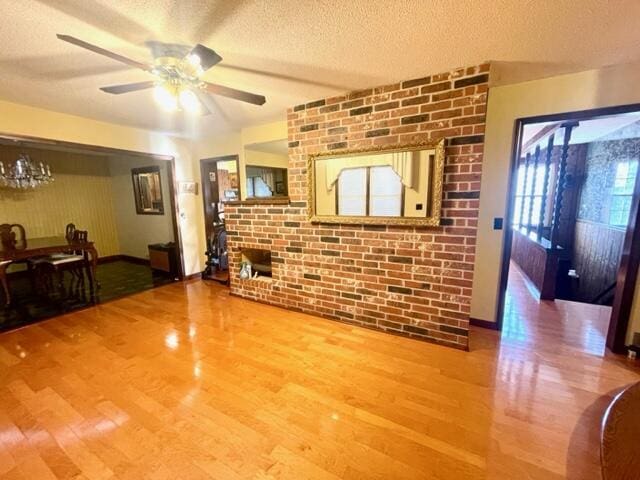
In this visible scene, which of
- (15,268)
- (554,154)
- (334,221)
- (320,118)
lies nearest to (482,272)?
(334,221)

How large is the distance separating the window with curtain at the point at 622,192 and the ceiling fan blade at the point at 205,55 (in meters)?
5.03

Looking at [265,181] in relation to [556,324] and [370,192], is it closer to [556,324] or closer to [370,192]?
[370,192]

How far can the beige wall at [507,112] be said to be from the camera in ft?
6.40

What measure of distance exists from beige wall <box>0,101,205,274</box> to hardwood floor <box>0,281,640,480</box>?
1.91m

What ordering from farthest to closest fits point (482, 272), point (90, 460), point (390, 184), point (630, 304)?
point (482, 272), point (390, 184), point (630, 304), point (90, 460)

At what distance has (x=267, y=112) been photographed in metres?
2.98

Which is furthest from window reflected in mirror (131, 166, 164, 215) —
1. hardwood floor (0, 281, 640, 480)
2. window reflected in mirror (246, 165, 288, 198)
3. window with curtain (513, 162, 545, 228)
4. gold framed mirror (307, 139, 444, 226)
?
window with curtain (513, 162, 545, 228)

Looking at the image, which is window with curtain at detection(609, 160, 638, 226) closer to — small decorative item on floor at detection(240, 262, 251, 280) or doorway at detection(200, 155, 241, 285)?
small decorative item on floor at detection(240, 262, 251, 280)

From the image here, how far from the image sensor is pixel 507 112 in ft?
7.57

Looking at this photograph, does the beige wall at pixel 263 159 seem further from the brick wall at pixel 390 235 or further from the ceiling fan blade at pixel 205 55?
the ceiling fan blade at pixel 205 55

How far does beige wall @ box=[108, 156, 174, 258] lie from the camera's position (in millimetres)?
4898

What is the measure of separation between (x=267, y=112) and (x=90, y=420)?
2.93 m

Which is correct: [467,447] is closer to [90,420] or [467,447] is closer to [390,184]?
[390,184]

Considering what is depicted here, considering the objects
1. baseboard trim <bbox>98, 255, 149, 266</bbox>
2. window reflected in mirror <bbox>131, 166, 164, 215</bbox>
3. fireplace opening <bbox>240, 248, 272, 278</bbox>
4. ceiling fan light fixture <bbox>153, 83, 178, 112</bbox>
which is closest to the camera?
ceiling fan light fixture <bbox>153, 83, 178, 112</bbox>
